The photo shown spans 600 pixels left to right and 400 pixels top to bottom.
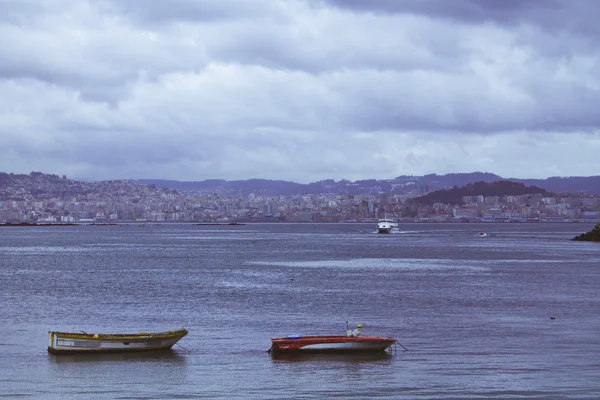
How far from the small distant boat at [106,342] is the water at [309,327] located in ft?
1.94

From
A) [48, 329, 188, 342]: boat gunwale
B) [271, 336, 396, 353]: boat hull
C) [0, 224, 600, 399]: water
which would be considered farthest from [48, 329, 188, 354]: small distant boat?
[271, 336, 396, 353]: boat hull

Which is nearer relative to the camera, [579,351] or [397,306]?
[579,351]

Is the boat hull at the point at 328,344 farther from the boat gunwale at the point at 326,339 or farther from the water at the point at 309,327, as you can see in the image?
the water at the point at 309,327

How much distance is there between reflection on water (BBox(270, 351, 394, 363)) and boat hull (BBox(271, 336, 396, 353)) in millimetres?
152

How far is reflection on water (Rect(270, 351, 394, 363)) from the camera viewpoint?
36.3 meters

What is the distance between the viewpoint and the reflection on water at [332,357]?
3631cm

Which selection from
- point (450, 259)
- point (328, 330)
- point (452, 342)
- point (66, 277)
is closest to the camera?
point (452, 342)

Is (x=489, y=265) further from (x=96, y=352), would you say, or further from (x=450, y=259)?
(x=96, y=352)

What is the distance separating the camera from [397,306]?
183 feet

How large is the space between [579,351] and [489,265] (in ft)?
196

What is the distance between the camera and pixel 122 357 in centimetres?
3703

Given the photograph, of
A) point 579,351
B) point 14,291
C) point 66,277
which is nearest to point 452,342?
point 579,351

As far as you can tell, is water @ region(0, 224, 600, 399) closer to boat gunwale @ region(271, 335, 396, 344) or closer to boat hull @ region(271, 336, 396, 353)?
boat hull @ region(271, 336, 396, 353)

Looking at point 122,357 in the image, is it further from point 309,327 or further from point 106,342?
point 309,327
